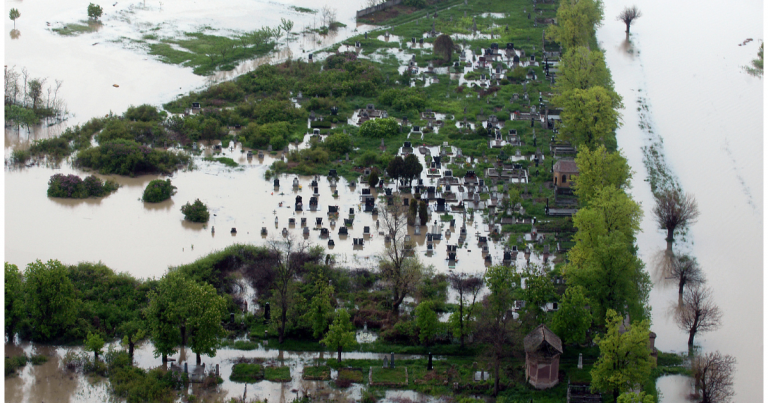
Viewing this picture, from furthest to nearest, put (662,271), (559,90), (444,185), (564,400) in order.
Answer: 1. (559,90)
2. (444,185)
3. (662,271)
4. (564,400)

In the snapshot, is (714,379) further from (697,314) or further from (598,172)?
(598,172)

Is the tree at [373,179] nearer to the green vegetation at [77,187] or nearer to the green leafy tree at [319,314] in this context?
the green vegetation at [77,187]

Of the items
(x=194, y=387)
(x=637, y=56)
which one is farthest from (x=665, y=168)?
(x=194, y=387)

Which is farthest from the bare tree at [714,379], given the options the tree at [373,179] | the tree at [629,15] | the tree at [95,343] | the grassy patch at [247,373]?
the tree at [629,15]

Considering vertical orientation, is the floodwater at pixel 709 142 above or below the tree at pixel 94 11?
below

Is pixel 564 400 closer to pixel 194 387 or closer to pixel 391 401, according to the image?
pixel 391 401
